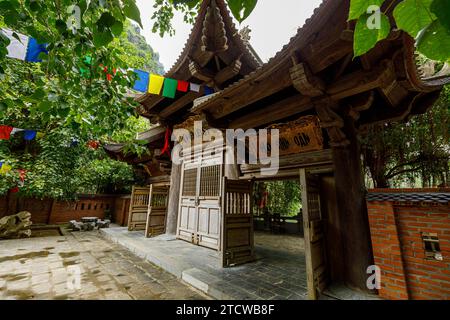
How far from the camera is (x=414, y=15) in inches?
26.8

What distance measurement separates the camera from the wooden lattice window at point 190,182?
758 cm

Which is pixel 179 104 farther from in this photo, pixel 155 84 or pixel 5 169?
pixel 5 169

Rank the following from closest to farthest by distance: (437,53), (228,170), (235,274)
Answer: (437,53)
(235,274)
(228,170)

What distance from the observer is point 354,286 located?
3412 mm

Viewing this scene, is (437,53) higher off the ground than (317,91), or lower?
lower

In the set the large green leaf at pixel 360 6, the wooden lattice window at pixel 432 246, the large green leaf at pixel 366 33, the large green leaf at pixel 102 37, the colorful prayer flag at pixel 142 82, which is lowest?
the wooden lattice window at pixel 432 246

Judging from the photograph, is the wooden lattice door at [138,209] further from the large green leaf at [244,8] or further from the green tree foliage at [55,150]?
the large green leaf at [244,8]

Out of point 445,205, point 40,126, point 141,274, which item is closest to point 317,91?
point 445,205

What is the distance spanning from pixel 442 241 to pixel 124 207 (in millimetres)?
13240

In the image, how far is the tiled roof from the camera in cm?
286

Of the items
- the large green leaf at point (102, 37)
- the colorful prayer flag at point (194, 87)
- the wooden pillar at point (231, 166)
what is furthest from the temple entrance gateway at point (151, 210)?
the large green leaf at point (102, 37)

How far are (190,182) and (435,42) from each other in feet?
24.6

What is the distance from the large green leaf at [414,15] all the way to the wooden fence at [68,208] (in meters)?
13.4

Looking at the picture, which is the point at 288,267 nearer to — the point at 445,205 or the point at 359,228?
the point at 359,228
